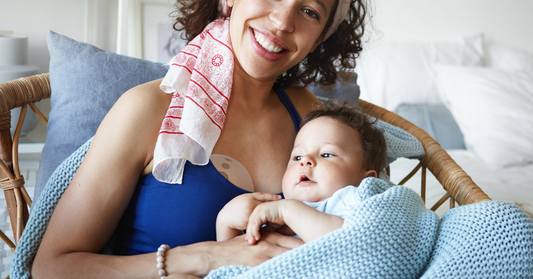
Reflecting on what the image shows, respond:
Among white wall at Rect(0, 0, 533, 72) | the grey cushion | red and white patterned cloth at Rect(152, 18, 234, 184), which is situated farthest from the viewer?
the grey cushion

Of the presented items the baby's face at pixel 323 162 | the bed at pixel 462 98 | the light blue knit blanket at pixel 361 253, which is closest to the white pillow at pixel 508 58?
the bed at pixel 462 98

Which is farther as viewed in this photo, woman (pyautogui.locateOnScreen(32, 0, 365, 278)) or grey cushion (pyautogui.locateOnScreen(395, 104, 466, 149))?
grey cushion (pyautogui.locateOnScreen(395, 104, 466, 149))

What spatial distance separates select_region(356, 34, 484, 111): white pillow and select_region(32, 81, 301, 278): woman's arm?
6.28 ft

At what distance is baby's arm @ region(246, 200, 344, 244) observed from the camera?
0.78m

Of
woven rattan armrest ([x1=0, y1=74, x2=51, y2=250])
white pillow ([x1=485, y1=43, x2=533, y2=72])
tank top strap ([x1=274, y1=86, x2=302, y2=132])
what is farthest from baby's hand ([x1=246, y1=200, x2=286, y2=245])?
white pillow ([x1=485, y1=43, x2=533, y2=72])

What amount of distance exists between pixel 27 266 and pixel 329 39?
1.09 metres

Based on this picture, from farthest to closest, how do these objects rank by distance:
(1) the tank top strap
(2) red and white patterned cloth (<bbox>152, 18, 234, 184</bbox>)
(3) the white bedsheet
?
(3) the white bedsheet
(1) the tank top strap
(2) red and white patterned cloth (<bbox>152, 18, 234, 184</bbox>)

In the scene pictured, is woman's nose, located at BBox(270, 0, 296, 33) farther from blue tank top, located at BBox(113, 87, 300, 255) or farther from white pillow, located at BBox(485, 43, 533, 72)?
white pillow, located at BBox(485, 43, 533, 72)

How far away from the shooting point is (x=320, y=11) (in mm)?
1076

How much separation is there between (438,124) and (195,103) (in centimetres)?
194

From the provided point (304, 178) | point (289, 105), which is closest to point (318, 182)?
point (304, 178)

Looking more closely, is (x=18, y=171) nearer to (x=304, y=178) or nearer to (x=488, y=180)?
(x=304, y=178)

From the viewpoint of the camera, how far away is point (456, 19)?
2.86 meters

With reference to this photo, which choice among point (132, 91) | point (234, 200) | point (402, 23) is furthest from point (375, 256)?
point (402, 23)
